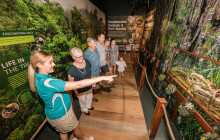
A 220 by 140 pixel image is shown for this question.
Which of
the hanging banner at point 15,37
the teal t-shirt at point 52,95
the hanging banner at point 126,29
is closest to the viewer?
the teal t-shirt at point 52,95

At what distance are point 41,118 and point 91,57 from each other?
1959mm

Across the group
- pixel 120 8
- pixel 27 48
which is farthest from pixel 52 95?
pixel 120 8

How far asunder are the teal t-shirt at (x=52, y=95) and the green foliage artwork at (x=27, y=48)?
83 cm

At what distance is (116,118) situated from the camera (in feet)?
8.48

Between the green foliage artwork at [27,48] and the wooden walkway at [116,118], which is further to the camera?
the wooden walkway at [116,118]

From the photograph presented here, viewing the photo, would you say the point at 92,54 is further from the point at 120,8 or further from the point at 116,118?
the point at 120,8

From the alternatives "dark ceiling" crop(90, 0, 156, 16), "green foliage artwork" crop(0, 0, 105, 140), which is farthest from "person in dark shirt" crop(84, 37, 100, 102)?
"dark ceiling" crop(90, 0, 156, 16)

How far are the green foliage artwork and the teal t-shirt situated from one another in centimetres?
83

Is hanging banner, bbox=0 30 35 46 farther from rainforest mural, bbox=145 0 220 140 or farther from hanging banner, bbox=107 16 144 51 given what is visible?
hanging banner, bbox=107 16 144 51

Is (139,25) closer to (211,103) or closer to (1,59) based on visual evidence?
(211,103)

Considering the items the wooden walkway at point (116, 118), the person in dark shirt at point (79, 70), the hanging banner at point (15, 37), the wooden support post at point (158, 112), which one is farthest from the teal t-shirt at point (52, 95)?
the wooden support post at point (158, 112)

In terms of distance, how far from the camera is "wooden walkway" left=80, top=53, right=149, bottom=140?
7.20ft

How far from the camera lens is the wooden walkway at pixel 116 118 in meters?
2.20

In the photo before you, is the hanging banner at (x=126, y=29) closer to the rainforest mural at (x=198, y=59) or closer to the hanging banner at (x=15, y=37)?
the rainforest mural at (x=198, y=59)
